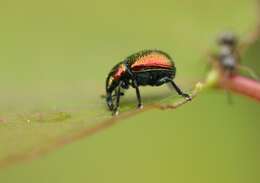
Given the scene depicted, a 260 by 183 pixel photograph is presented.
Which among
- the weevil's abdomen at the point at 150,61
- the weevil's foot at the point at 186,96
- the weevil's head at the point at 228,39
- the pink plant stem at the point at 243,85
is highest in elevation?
the weevil's head at the point at 228,39

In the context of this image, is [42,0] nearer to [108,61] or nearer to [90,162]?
[108,61]

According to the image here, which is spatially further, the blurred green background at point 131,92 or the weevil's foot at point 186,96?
the blurred green background at point 131,92

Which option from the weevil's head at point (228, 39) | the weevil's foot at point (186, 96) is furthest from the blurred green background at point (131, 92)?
the weevil's foot at point (186, 96)

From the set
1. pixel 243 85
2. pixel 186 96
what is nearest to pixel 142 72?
pixel 243 85

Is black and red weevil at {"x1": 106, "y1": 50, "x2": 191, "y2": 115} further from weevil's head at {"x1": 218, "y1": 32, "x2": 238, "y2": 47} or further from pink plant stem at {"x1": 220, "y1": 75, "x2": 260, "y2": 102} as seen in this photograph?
weevil's head at {"x1": 218, "y1": 32, "x2": 238, "y2": 47}

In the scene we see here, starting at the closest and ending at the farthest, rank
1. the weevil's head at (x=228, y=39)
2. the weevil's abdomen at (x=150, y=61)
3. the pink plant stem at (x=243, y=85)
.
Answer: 1. the pink plant stem at (x=243, y=85)
2. the weevil's abdomen at (x=150, y=61)
3. the weevil's head at (x=228, y=39)

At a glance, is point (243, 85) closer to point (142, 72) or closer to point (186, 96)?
point (142, 72)

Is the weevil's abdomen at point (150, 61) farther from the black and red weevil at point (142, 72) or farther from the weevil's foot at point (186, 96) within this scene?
the weevil's foot at point (186, 96)
